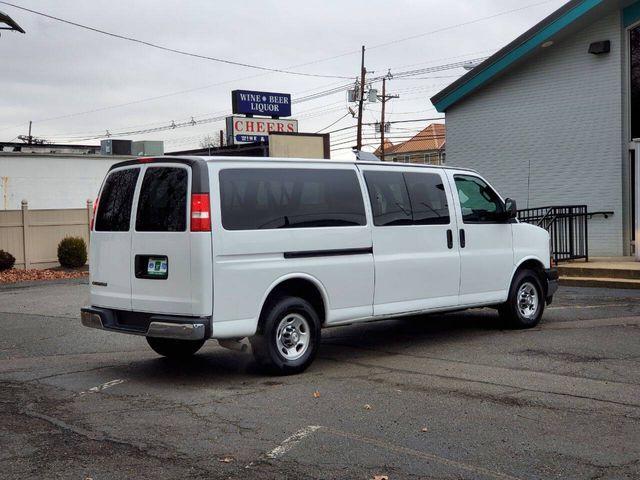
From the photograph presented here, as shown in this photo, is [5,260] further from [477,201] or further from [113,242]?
[477,201]

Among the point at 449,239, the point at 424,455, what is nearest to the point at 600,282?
the point at 449,239

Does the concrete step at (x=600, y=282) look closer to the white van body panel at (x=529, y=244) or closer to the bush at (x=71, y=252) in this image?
the white van body panel at (x=529, y=244)

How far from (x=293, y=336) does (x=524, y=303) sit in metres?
3.95

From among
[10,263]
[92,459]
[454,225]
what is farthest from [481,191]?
[10,263]

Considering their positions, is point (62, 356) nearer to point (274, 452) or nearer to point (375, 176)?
point (375, 176)

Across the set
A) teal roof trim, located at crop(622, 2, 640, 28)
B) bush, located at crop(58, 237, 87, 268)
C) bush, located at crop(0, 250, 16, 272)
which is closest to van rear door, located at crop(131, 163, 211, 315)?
teal roof trim, located at crop(622, 2, 640, 28)

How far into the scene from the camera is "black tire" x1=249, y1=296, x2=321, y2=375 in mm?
7500

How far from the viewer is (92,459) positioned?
5207 mm

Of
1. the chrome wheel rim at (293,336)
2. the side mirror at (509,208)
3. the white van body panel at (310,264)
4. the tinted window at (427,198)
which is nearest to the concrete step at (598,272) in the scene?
the white van body panel at (310,264)

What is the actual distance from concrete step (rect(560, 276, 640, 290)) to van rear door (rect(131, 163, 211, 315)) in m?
10.1

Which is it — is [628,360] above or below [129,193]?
below

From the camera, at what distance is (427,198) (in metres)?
9.11

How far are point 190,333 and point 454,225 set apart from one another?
3758 millimetres

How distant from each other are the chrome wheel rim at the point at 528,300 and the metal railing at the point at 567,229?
6571 millimetres
